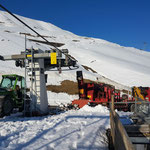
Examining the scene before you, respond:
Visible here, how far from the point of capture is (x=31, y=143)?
430 cm

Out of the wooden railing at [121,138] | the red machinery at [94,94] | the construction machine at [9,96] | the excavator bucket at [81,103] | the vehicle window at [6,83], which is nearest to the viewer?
the wooden railing at [121,138]

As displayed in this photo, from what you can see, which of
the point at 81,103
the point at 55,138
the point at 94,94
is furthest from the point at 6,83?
the point at 55,138

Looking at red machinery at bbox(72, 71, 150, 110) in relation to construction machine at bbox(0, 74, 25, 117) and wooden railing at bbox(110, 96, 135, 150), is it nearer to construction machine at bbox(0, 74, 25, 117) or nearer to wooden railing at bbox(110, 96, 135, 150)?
construction machine at bbox(0, 74, 25, 117)

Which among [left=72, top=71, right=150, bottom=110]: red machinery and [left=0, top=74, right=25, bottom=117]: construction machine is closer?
[left=0, top=74, right=25, bottom=117]: construction machine

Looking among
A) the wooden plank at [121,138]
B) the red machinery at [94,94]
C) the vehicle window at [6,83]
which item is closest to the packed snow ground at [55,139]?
the wooden plank at [121,138]

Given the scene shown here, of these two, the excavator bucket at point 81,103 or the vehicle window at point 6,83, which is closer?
the vehicle window at point 6,83

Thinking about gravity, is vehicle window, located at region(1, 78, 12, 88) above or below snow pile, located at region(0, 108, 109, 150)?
above

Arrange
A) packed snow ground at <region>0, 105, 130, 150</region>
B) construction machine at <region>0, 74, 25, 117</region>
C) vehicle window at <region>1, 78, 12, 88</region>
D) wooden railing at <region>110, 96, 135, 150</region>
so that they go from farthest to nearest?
vehicle window at <region>1, 78, 12, 88</region> < construction machine at <region>0, 74, 25, 117</region> < packed snow ground at <region>0, 105, 130, 150</region> < wooden railing at <region>110, 96, 135, 150</region>

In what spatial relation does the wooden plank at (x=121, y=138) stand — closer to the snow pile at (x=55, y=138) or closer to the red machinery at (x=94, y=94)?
the snow pile at (x=55, y=138)

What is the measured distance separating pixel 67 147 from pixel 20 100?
21.3 ft

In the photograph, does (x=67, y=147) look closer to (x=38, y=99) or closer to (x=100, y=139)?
(x=100, y=139)

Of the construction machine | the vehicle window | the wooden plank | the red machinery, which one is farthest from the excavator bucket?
the wooden plank

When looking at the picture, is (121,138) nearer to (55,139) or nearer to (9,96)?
(55,139)

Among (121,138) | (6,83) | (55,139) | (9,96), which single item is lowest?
(55,139)
